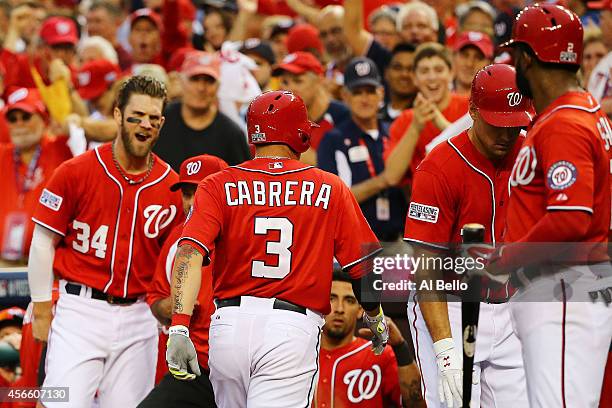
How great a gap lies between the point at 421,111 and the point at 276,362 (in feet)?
9.86

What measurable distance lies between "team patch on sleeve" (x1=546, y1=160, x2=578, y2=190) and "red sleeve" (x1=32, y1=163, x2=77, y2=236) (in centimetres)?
302

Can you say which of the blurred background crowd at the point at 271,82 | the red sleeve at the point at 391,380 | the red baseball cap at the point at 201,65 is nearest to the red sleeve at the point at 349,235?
the red sleeve at the point at 391,380

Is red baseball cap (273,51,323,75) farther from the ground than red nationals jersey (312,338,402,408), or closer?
farther from the ground

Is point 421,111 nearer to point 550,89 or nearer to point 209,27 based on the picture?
point 550,89

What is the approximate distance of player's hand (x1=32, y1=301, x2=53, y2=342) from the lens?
20.2 feet

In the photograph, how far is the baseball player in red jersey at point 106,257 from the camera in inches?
242

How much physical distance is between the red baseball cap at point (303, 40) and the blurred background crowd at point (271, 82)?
1 cm

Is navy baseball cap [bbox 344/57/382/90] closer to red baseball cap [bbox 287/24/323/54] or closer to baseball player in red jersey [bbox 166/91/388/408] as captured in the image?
red baseball cap [bbox 287/24/323/54]

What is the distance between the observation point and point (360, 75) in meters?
8.35

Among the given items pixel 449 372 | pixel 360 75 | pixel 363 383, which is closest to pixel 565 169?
pixel 449 372

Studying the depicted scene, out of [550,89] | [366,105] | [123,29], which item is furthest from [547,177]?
[123,29]

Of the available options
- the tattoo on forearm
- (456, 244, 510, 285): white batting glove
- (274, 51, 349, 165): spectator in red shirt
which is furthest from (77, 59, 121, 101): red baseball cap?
(456, 244, 510, 285): white batting glove

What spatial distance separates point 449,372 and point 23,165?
4925mm

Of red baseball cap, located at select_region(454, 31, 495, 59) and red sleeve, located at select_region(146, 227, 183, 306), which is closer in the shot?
→ red sleeve, located at select_region(146, 227, 183, 306)
